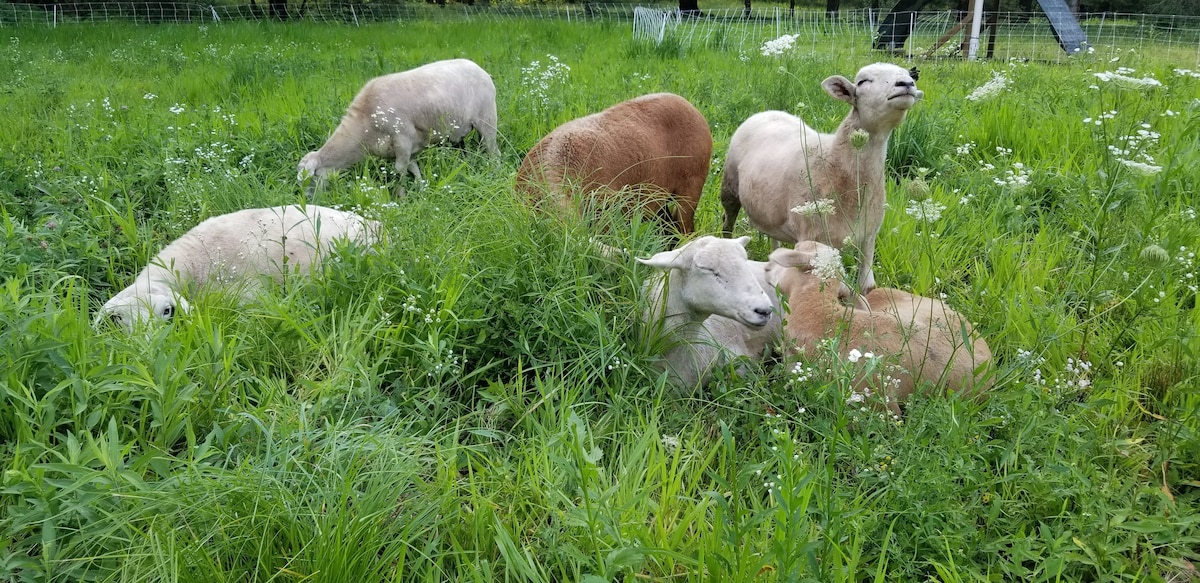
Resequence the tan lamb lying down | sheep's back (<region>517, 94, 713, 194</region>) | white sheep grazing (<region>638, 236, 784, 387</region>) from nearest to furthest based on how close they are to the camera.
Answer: white sheep grazing (<region>638, 236, 784, 387</region>)
the tan lamb lying down
sheep's back (<region>517, 94, 713, 194</region>)

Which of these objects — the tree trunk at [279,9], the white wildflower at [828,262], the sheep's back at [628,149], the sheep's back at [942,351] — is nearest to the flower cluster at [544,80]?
the sheep's back at [628,149]

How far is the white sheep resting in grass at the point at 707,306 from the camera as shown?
3166mm

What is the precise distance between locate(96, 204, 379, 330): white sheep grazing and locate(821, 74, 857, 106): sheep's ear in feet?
7.83

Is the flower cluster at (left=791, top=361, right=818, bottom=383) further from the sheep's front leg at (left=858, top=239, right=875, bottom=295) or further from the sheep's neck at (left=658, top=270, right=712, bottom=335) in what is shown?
the sheep's front leg at (left=858, top=239, right=875, bottom=295)

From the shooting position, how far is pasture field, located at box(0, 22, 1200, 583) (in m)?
2.11

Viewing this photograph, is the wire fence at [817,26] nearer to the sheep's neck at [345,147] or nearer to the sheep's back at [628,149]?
the sheep's back at [628,149]

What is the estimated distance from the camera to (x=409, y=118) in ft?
21.7

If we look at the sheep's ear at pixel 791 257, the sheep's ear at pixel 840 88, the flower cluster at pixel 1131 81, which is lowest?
the sheep's ear at pixel 791 257

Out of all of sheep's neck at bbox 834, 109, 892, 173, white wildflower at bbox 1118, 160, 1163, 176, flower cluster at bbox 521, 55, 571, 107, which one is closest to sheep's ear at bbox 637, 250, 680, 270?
sheep's neck at bbox 834, 109, 892, 173

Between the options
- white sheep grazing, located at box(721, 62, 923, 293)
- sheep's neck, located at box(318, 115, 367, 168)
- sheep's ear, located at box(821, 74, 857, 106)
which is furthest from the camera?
sheep's neck, located at box(318, 115, 367, 168)

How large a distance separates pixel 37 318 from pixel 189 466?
0.98 m

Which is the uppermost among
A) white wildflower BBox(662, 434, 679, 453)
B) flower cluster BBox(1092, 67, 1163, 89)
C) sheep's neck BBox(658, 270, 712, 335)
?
flower cluster BBox(1092, 67, 1163, 89)

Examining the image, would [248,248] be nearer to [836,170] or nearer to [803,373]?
[803,373]

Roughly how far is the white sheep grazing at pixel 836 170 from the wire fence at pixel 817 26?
376cm
